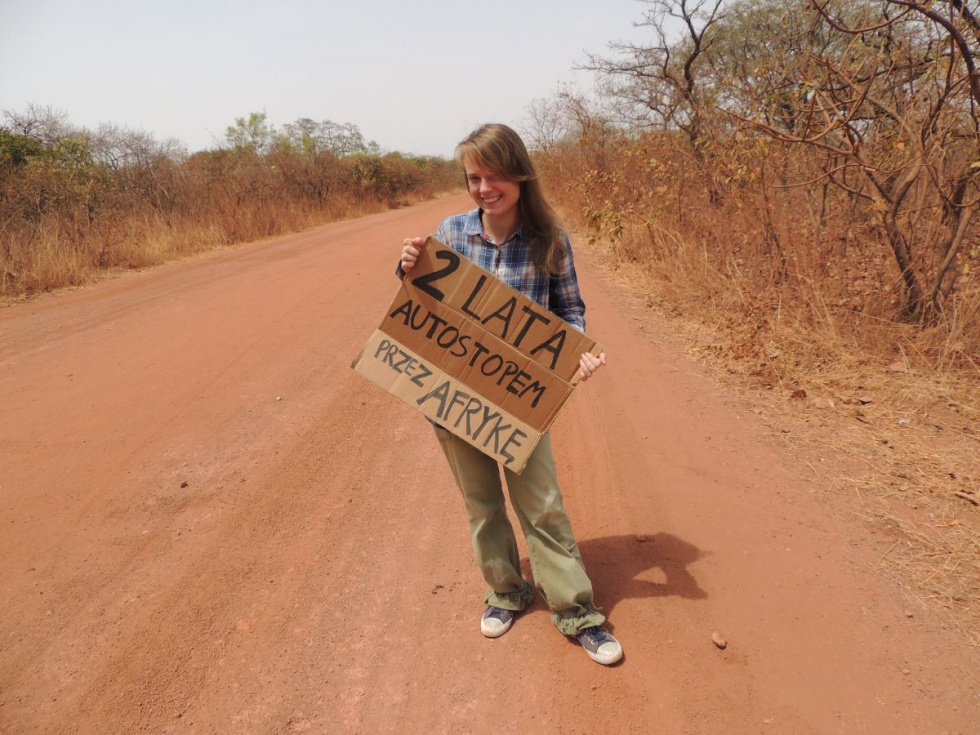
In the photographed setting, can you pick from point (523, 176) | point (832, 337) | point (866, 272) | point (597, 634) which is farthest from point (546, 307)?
point (866, 272)

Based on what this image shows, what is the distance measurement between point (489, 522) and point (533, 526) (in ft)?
0.64

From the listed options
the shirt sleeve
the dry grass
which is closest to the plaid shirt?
the shirt sleeve

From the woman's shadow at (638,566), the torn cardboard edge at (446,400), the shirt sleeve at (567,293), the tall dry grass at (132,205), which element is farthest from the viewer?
the tall dry grass at (132,205)

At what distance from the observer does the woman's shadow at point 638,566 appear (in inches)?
105

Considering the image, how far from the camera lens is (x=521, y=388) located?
2.15 m

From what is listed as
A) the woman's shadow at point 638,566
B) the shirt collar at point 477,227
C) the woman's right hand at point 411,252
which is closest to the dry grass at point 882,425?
the woman's shadow at point 638,566

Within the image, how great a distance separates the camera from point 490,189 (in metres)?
2.05

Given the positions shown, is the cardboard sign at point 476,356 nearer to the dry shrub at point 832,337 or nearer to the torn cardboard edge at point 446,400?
the torn cardboard edge at point 446,400

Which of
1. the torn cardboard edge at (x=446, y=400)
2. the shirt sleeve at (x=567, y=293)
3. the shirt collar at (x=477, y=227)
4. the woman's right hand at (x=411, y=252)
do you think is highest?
the shirt collar at (x=477, y=227)

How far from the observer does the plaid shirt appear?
220cm

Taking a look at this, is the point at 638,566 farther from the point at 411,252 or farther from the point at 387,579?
the point at 411,252

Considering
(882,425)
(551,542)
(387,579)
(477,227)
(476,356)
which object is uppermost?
(477,227)

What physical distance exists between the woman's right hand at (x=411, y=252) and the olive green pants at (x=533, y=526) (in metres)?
0.65

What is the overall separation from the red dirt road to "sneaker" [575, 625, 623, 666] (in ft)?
0.15
